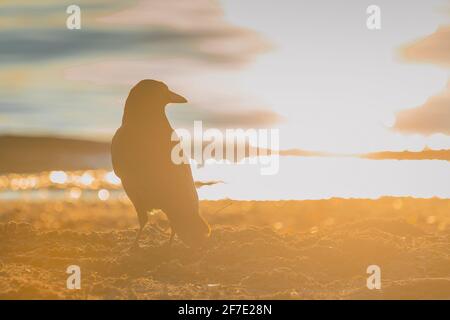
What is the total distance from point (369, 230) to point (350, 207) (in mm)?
4981

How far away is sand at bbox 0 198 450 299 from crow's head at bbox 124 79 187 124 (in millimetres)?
2127

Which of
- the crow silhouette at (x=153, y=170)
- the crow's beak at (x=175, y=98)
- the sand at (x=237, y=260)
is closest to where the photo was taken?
the sand at (x=237, y=260)

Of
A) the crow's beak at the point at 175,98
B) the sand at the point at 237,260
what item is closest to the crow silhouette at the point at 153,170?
the crow's beak at the point at 175,98

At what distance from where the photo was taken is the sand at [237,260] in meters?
8.32

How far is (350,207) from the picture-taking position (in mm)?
17219

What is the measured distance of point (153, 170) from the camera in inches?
390

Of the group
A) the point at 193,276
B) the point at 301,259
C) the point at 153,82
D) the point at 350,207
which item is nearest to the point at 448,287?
the point at 301,259

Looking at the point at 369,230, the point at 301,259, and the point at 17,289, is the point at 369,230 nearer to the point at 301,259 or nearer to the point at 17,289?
the point at 301,259

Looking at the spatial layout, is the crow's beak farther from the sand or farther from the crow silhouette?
the sand

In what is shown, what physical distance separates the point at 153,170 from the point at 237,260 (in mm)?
1912

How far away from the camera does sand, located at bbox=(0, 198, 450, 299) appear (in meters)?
8.32

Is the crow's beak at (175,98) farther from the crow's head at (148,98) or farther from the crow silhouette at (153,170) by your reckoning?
the crow silhouette at (153,170)

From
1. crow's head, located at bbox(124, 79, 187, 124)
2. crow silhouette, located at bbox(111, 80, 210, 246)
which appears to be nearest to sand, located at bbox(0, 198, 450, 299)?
crow silhouette, located at bbox(111, 80, 210, 246)
